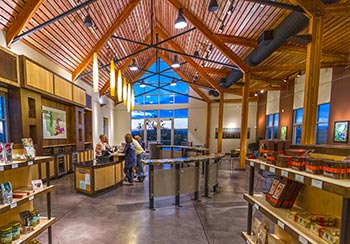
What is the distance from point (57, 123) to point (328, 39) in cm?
925

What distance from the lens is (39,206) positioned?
3.80m

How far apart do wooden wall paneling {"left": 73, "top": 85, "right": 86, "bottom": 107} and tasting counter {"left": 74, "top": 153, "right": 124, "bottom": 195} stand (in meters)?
3.82

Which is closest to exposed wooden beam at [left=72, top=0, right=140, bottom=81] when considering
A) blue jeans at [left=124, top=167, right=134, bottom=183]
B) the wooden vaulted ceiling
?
the wooden vaulted ceiling

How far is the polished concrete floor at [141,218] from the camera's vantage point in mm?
2791

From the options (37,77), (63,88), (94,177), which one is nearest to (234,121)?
(63,88)

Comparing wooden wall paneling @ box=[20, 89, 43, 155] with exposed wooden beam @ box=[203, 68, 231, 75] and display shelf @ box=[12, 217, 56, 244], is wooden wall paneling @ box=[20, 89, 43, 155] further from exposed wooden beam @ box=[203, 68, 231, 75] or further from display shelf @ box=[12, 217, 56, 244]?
exposed wooden beam @ box=[203, 68, 231, 75]

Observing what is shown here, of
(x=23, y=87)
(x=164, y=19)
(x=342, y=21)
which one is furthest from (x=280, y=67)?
(x=23, y=87)

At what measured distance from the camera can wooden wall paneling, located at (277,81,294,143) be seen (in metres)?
8.75

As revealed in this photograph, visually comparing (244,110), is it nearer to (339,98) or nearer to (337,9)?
(339,98)

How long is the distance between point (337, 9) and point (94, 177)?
607 centimetres

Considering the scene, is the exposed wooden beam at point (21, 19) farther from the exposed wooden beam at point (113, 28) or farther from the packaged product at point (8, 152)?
the packaged product at point (8, 152)

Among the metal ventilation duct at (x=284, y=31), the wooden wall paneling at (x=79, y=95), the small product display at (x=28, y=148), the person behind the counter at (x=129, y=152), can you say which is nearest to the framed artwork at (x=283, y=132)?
the metal ventilation duct at (x=284, y=31)

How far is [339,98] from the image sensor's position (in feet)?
20.2

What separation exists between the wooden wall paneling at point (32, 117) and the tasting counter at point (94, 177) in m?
1.76
